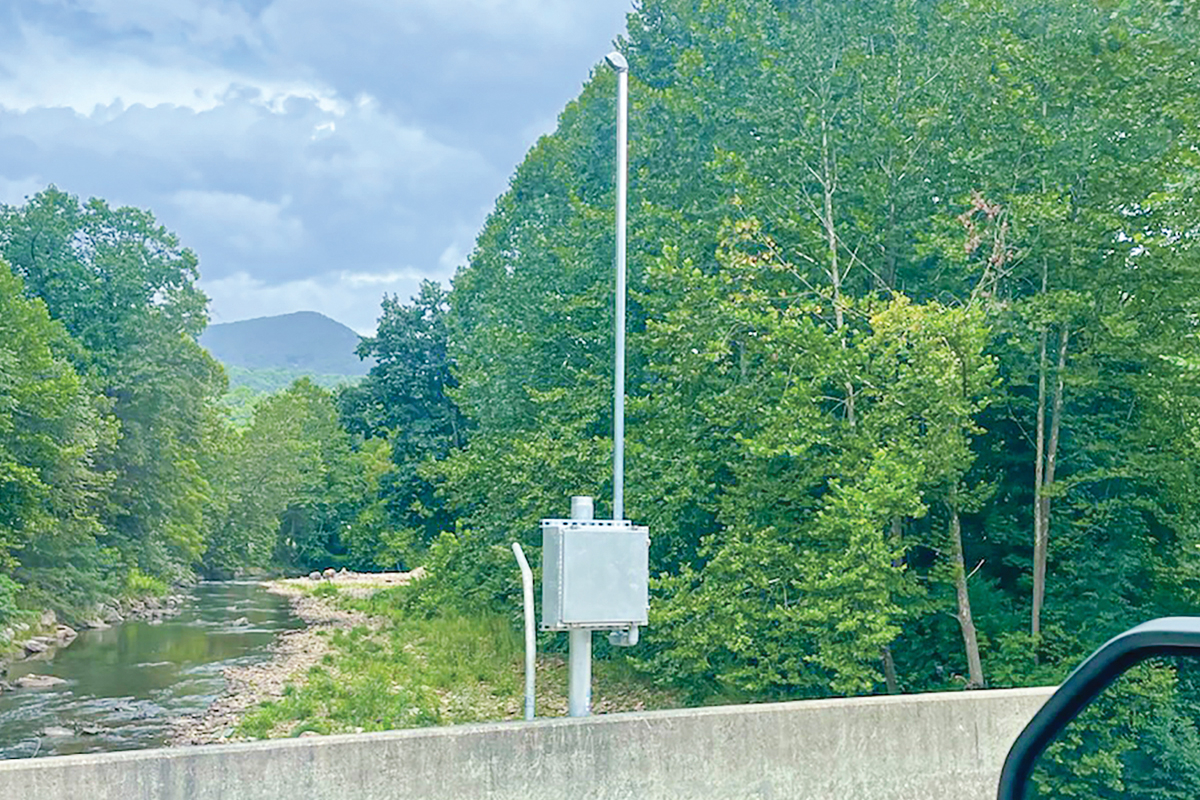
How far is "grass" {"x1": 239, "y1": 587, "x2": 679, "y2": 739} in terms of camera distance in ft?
61.0

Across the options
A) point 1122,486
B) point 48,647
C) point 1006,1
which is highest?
point 1006,1

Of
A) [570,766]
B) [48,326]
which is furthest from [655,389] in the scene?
[48,326]

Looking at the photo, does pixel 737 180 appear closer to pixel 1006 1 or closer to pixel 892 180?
pixel 892 180

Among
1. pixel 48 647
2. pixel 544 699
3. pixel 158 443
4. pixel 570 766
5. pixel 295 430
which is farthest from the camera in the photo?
pixel 295 430

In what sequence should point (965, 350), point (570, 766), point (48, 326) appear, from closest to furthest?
point (570, 766)
point (965, 350)
point (48, 326)

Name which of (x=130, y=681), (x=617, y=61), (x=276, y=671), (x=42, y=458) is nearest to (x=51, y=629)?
(x=42, y=458)

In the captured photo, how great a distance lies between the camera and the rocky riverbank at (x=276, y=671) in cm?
1847

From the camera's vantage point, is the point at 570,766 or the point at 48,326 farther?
the point at 48,326

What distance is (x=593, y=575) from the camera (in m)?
6.58

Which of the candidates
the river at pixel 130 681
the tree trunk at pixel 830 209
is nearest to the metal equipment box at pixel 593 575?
the tree trunk at pixel 830 209

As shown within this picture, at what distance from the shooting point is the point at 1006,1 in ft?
61.2

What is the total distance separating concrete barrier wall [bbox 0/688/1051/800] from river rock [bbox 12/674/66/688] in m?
20.5

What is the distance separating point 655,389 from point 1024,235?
21.6ft

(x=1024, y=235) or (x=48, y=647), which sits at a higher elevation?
(x=1024, y=235)
